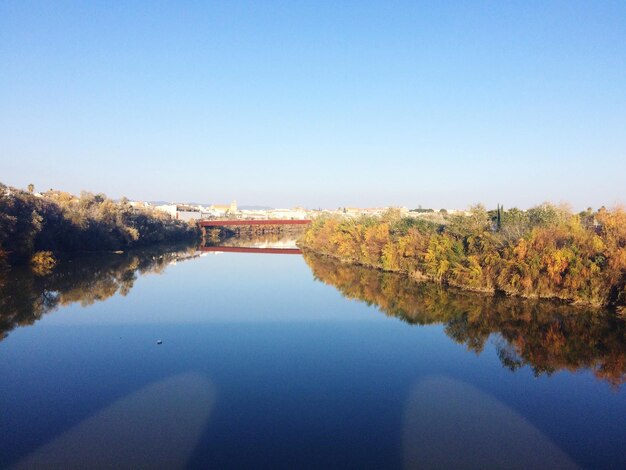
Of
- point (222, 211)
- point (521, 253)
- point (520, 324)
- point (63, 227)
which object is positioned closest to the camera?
point (520, 324)

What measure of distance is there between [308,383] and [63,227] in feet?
108

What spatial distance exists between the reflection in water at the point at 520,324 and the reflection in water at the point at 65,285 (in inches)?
528

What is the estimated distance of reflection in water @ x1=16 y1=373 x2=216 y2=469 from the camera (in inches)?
301

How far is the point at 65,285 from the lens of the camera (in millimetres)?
24953

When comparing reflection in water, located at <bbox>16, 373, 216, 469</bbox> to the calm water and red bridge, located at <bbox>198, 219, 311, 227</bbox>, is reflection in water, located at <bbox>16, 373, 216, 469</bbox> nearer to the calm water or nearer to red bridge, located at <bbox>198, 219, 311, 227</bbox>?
the calm water

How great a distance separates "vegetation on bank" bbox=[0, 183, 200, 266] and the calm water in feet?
30.4

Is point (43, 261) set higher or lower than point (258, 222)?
lower

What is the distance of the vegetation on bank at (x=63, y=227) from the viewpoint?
97.7 feet

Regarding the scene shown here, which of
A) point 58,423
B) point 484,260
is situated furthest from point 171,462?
point 484,260

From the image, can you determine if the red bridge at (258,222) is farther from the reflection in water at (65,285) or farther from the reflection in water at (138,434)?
the reflection in water at (138,434)

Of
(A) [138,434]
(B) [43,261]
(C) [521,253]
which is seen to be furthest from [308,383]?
(B) [43,261]

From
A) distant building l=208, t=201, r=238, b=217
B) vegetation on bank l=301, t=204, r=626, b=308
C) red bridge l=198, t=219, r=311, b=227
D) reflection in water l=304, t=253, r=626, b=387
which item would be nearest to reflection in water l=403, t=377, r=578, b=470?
reflection in water l=304, t=253, r=626, b=387

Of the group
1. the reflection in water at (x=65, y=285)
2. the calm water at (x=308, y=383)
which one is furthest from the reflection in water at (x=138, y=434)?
the reflection in water at (x=65, y=285)

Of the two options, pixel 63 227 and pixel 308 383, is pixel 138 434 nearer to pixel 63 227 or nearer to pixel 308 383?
pixel 308 383
